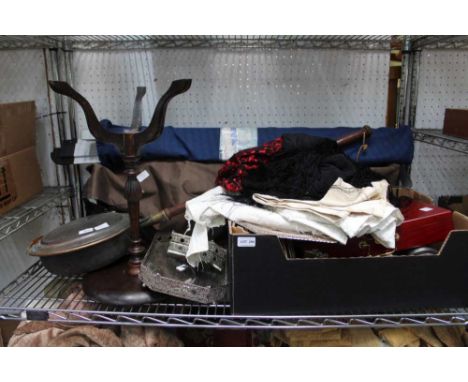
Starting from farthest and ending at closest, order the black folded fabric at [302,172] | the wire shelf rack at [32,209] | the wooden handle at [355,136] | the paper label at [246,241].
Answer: the wooden handle at [355,136] → the wire shelf rack at [32,209] → the black folded fabric at [302,172] → the paper label at [246,241]

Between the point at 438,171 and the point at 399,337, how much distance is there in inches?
25.5

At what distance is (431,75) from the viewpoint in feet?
4.00

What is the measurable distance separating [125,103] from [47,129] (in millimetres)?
273

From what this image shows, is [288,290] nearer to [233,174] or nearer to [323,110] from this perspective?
[233,174]

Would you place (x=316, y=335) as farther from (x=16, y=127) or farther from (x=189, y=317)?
(x=16, y=127)

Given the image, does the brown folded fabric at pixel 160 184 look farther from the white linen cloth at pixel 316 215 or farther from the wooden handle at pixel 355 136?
the wooden handle at pixel 355 136

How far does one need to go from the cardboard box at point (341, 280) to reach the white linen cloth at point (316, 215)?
0.16 feet

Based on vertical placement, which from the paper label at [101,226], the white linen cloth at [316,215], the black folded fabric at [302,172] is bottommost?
the paper label at [101,226]

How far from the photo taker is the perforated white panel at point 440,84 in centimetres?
121

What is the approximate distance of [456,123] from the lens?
3.42ft

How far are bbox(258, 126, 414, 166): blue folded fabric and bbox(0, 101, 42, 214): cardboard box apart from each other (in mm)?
668

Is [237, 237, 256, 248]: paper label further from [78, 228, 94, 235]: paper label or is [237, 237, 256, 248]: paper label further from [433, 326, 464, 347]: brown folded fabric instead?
[433, 326, 464, 347]: brown folded fabric

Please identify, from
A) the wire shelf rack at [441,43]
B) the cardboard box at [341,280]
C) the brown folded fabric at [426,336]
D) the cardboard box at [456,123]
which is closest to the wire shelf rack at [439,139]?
the cardboard box at [456,123]

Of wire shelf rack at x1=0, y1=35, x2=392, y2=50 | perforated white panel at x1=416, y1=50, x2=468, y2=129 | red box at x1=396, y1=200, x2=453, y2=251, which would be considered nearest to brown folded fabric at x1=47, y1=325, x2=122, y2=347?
red box at x1=396, y1=200, x2=453, y2=251
